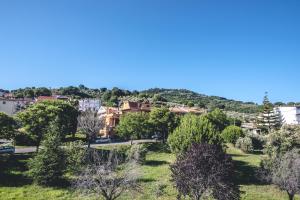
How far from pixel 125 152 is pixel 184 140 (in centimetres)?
957

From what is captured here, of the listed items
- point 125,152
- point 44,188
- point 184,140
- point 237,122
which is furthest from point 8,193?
point 237,122

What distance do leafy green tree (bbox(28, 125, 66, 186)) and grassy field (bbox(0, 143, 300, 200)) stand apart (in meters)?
1.15

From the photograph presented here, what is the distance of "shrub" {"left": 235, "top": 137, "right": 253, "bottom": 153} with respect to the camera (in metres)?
61.1

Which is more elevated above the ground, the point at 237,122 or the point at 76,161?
the point at 237,122

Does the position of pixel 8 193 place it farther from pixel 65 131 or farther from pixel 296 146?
pixel 296 146

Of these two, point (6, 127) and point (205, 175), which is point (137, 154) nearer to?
point (205, 175)

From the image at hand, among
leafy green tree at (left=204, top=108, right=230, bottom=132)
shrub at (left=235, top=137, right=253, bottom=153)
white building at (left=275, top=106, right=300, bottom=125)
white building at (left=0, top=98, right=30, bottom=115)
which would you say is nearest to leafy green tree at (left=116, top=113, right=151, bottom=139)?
leafy green tree at (left=204, top=108, right=230, bottom=132)

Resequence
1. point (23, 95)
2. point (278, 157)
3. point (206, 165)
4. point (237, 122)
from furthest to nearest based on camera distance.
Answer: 1. point (23, 95)
2. point (237, 122)
3. point (278, 157)
4. point (206, 165)

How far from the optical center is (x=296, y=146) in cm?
4947

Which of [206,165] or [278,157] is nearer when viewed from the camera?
[206,165]

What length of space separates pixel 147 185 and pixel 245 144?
28408mm

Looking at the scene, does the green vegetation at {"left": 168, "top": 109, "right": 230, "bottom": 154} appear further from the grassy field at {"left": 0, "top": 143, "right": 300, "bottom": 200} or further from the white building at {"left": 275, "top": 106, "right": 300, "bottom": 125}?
the white building at {"left": 275, "top": 106, "right": 300, "bottom": 125}

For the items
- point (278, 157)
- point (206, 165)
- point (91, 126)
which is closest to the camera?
point (206, 165)

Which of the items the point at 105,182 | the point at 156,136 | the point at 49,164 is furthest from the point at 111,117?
the point at 105,182
